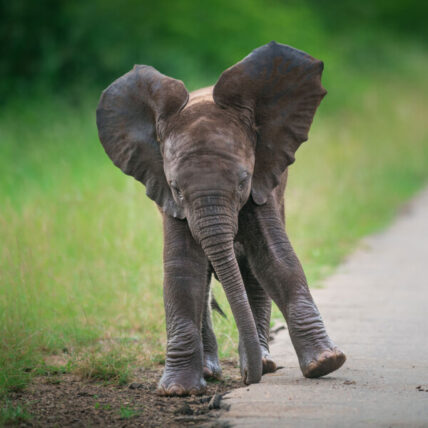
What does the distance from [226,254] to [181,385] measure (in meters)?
0.94

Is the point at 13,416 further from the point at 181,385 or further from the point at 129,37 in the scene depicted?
the point at 129,37

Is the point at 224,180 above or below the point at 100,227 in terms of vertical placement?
below

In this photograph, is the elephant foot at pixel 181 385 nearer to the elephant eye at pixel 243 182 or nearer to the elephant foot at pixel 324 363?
the elephant foot at pixel 324 363

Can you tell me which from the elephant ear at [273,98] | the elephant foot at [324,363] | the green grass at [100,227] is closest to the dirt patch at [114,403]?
the green grass at [100,227]

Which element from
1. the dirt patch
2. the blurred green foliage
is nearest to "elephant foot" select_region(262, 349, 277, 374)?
the dirt patch

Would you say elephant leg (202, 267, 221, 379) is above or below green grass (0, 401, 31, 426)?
above

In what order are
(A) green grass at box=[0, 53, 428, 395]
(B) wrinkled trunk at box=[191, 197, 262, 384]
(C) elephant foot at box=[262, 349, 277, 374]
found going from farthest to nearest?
(A) green grass at box=[0, 53, 428, 395] < (C) elephant foot at box=[262, 349, 277, 374] < (B) wrinkled trunk at box=[191, 197, 262, 384]

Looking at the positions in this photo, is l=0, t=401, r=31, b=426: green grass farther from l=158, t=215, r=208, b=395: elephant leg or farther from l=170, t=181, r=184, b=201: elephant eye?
l=170, t=181, r=184, b=201: elephant eye

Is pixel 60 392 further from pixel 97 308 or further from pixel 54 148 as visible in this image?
pixel 54 148

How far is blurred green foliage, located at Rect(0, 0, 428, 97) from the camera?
17906 millimetres

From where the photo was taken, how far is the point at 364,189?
48.7ft

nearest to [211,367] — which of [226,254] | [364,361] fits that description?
[364,361]

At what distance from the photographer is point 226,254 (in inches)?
196

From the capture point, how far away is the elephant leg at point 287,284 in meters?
5.28
